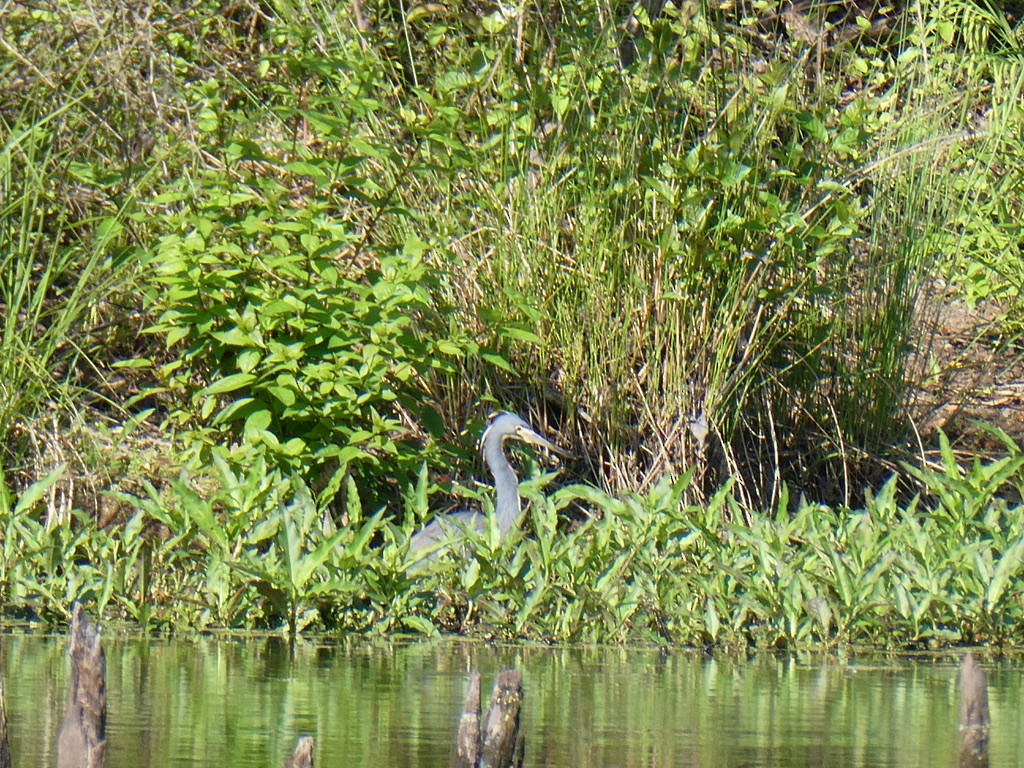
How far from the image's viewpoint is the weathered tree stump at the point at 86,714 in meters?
3.55

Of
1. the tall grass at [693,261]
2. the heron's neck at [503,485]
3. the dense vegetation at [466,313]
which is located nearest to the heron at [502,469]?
the heron's neck at [503,485]

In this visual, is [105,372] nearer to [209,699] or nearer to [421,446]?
[421,446]

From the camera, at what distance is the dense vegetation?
6.94 m

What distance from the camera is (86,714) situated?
3.57 metres

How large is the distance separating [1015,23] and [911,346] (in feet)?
14.2

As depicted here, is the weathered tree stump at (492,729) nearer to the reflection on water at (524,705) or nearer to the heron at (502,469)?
the reflection on water at (524,705)

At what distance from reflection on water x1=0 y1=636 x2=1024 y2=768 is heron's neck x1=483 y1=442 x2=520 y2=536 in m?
1.47

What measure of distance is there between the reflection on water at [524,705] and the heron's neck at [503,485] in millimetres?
1475

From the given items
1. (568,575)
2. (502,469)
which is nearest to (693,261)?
(502,469)

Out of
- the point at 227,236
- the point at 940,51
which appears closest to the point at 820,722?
the point at 227,236

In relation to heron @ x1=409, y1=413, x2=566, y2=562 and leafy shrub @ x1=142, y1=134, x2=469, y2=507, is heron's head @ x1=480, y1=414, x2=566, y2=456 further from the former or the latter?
leafy shrub @ x1=142, y1=134, x2=469, y2=507

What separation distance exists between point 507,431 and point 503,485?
27 cm

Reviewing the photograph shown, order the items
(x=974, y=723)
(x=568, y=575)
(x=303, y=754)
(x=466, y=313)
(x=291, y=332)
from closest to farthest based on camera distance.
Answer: (x=303, y=754) → (x=974, y=723) → (x=568, y=575) → (x=291, y=332) → (x=466, y=313)

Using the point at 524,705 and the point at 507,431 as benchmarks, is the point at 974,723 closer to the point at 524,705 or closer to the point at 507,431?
the point at 524,705
